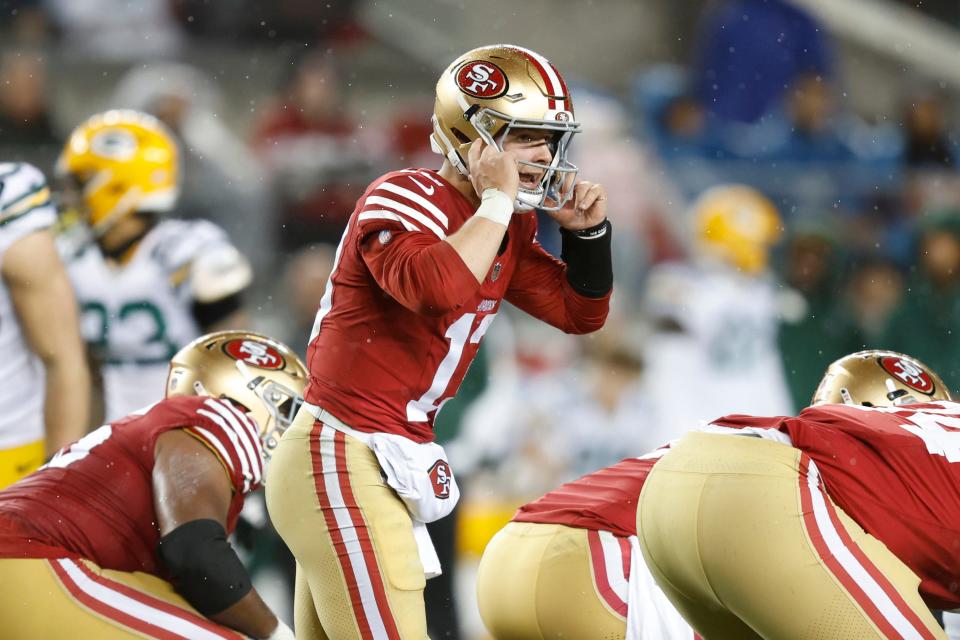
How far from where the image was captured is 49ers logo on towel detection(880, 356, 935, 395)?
3.70 meters

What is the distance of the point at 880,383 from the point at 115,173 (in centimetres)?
313

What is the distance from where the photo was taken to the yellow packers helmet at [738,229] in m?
7.28

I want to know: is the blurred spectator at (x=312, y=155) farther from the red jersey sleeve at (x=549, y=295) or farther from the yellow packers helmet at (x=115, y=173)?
the red jersey sleeve at (x=549, y=295)

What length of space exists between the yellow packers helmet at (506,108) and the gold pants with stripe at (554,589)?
832mm

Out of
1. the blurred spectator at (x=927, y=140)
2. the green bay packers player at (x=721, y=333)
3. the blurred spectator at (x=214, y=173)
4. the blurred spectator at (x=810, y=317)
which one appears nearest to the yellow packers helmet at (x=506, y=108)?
the green bay packers player at (x=721, y=333)

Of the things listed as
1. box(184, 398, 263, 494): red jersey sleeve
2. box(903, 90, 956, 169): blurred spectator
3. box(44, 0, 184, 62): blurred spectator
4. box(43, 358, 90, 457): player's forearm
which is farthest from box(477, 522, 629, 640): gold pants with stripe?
box(44, 0, 184, 62): blurred spectator

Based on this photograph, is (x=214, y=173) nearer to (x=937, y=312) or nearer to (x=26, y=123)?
(x=26, y=123)

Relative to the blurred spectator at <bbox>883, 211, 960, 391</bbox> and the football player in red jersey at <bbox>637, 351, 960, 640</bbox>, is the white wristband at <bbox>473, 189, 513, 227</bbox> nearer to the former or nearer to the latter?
the football player in red jersey at <bbox>637, 351, 960, 640</bbox>

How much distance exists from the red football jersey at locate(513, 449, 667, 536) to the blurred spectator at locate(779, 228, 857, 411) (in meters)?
3.51

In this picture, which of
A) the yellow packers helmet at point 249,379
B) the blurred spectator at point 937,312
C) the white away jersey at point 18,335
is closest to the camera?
the yellow packers helmet at point 249,379

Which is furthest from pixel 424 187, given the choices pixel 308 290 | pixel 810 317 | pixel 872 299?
pixel 872 299

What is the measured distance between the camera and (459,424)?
18.7 feet

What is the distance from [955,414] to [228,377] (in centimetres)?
185

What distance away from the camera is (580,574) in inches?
128
